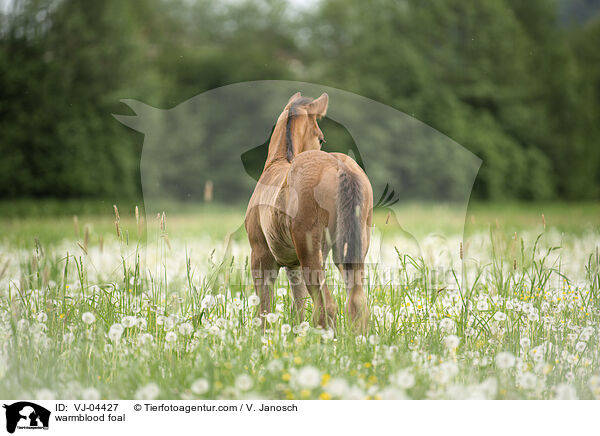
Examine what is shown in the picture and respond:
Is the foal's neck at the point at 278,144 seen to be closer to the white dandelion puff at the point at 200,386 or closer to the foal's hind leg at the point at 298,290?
the foal's hind leg at the point at 298,290

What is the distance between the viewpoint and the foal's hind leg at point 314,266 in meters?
4.02

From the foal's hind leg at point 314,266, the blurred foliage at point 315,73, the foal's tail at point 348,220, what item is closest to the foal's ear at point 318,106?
the foal's tail at point 348,220

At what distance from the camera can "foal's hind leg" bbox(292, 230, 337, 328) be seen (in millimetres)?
4020

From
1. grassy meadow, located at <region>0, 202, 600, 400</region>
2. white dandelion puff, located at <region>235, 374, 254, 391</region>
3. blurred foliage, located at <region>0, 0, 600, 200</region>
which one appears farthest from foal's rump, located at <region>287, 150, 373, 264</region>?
blurred foliage, located at <region>0, 0, 600, 200</region>

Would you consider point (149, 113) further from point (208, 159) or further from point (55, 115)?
point (55, 115)

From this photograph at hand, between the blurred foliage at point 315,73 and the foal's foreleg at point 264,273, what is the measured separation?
9.51 m

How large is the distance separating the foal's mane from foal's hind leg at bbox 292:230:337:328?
2.94 ft

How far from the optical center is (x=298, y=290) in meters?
4.69

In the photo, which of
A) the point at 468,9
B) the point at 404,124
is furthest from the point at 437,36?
the point at 404,124

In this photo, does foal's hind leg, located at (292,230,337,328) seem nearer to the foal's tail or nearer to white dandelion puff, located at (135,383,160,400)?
the foal's tail

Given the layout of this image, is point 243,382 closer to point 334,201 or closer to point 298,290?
point 334,201
